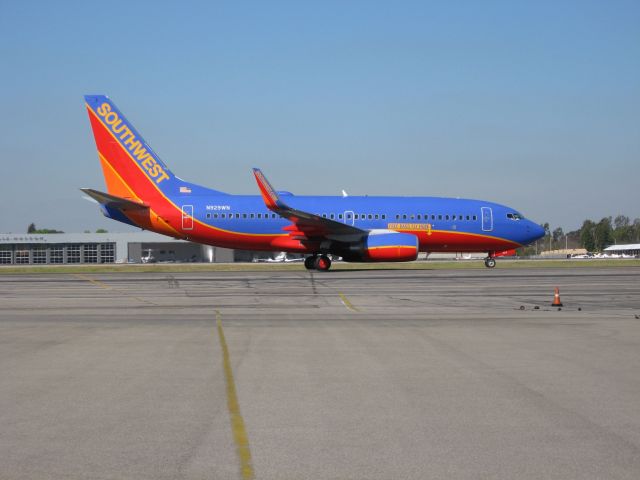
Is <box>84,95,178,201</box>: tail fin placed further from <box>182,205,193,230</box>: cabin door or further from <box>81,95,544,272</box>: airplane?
<box>182,205,193,230</box>: cabin door

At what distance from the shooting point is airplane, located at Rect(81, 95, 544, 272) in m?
41.3

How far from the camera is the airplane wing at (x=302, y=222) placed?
38.7m

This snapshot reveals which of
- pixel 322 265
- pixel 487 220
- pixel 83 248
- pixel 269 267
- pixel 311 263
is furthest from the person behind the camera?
pixel 83 248

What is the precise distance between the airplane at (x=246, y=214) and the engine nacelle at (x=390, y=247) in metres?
0.06

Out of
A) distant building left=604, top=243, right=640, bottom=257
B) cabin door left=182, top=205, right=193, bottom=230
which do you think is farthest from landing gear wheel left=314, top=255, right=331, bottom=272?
distant building left=604, top=243, right=640, bottom=257

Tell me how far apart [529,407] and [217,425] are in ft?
10.2

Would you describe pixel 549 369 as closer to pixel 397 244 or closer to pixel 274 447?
pixel 274 447

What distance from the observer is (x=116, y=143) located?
42.6m

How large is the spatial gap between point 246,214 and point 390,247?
810 cm

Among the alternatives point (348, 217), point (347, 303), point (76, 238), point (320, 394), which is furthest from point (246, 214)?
point (76, 238)

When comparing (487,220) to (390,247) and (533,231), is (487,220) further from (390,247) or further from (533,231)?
(390,247)

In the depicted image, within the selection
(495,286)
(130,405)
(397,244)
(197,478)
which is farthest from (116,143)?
(197,478)

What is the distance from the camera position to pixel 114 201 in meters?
41.0

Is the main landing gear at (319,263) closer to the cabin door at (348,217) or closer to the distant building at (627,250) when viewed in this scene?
the cabin door at (348,217)
